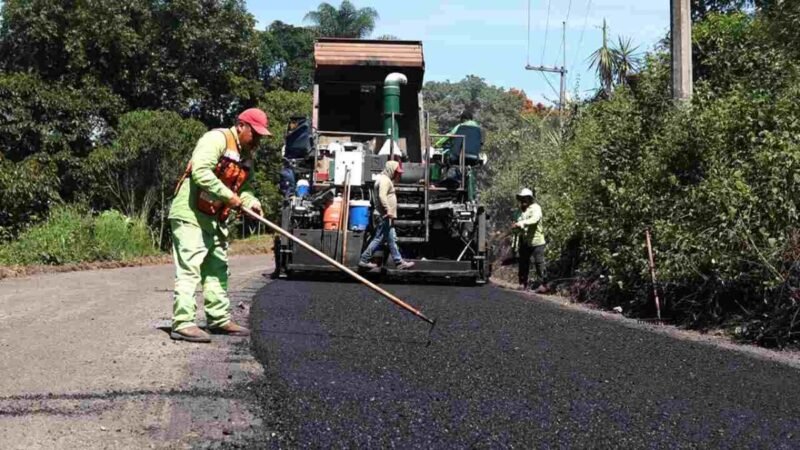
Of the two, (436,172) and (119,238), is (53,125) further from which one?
(436,172)

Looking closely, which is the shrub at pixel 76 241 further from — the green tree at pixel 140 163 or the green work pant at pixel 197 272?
the green work pant at pixel 197 272

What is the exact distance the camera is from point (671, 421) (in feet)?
13.8

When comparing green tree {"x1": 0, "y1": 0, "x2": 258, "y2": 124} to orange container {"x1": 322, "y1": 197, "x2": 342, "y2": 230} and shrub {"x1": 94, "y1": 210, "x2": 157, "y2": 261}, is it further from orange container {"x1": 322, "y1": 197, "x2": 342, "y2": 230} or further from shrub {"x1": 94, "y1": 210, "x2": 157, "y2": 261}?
orange container {"x1": 322, "y1": 197, "x2": 342, "y2": 230}

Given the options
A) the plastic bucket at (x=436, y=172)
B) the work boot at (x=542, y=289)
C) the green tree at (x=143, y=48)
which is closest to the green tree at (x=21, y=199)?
the plastic bucket at (x=436, y=172)

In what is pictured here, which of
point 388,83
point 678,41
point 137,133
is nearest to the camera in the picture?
point 678,41

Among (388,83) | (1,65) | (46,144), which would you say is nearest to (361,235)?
(388,83)

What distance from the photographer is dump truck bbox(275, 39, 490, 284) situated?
11.8 meters

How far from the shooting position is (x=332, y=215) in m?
11.9

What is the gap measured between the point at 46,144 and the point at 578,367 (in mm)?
20741

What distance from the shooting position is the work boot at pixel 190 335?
595 cm

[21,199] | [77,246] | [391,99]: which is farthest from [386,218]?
[21,199]

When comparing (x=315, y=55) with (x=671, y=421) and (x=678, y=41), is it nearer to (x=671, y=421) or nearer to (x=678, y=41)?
(x=678, y=41)

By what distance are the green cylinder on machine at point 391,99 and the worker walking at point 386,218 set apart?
1697 mm

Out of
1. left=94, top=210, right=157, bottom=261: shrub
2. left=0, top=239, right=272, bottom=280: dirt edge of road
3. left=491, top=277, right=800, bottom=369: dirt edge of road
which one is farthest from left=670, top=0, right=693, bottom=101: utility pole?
left=94, top=210, right=157, bottom=261: shrub
